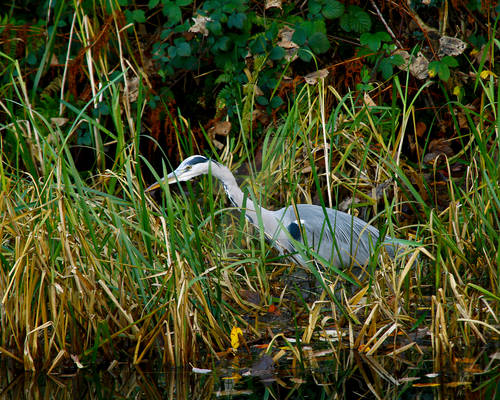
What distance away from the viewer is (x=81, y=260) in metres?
3.51

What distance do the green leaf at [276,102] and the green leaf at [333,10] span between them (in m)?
0.66

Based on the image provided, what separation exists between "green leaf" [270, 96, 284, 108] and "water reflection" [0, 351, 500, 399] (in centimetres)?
244

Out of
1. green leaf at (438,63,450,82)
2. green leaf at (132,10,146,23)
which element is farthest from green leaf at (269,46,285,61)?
green leaf at (438,63,450,82)

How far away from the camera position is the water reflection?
9.95ft

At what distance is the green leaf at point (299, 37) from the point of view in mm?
5147

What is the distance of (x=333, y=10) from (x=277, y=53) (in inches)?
19.8

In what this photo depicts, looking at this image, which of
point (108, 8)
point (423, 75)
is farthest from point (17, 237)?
point (423, 75)

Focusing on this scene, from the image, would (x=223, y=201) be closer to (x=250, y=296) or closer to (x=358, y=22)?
(x=250, y=296)

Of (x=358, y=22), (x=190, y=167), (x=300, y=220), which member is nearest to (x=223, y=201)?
(x=190, y=167)

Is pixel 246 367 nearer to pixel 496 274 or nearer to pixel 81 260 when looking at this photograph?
pixel 81 260

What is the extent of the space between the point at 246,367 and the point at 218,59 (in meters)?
2.82

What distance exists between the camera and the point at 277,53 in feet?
17.2

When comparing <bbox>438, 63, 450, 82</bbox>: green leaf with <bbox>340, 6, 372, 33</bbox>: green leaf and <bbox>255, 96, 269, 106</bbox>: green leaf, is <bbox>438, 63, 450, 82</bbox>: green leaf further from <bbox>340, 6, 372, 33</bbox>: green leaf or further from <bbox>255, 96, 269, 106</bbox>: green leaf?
<bbox>255, 96, 269, 106</bbox>: green leaf

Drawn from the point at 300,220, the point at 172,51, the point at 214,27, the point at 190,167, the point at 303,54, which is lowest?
the point at 300,220
